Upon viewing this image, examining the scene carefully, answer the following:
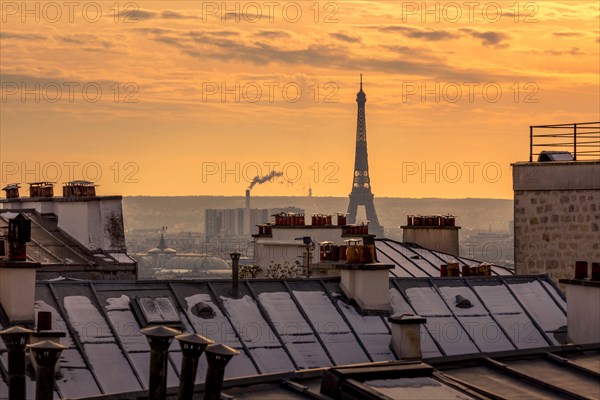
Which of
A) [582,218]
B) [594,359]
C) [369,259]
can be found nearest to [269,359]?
[369,259]

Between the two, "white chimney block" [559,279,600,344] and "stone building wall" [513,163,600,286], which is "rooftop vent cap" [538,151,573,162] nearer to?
"stone building wall" [513,163,600,286]

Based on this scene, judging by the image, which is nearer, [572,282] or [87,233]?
[572,282]

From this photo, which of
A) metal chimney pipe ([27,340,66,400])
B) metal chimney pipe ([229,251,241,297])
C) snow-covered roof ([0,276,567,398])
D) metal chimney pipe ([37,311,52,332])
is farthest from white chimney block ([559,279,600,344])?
metal chimney pipe ([27,340,66,400])

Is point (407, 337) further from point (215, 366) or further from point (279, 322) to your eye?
point (215, 366)

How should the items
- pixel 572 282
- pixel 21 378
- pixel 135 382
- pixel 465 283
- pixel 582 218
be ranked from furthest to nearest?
pixel 582 218, pixel 465 283, pixel 572 282, pixel 135 382, pixel 21 378

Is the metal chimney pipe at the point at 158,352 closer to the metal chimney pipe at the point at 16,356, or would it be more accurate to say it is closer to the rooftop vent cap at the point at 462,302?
the metal chimney pipe at the point at 16,356

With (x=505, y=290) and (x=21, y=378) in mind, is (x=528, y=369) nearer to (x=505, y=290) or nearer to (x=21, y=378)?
(x=21, y=378)
